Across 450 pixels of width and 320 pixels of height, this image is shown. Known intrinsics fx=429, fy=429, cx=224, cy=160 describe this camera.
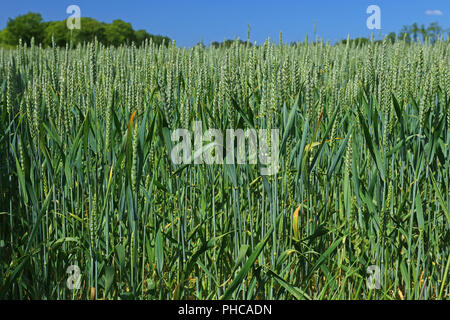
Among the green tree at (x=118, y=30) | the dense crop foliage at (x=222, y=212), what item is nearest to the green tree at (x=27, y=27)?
the green tree at (x=118, y=30)

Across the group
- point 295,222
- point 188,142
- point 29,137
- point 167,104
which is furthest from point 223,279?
point 29,137

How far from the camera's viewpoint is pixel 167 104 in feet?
3.72

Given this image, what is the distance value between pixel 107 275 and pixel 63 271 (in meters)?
0.29

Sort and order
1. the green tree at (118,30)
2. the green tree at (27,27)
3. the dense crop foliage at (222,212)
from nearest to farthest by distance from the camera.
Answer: the dense crop foliage at (222,212) → the green tree at (118,30) → the green tree at (27,27)

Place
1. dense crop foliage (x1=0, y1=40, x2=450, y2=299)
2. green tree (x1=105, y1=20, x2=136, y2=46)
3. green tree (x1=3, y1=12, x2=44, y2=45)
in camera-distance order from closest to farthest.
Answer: dense crop foliage (x1=0, y1=40, x2=450, y2=299) < green tree (x1=105, y1=20, x2=136, y2=46) < green tree (x1=3, y1=12, x2=44, y2=45)

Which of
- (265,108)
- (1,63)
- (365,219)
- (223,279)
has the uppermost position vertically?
(1,63)

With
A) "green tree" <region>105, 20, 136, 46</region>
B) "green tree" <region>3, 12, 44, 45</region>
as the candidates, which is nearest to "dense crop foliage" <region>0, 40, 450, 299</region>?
"green tree" <region>105, 20, 136, 46</region>

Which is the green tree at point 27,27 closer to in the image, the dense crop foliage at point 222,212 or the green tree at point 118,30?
the green tree at point 118,30

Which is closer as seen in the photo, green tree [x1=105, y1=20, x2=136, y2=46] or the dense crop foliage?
the dense crop foliage

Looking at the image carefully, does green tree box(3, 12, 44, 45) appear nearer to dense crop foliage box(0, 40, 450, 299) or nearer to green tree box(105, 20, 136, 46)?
green tree box(105, 20, 136, 46)

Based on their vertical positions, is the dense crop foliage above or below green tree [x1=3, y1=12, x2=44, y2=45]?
below

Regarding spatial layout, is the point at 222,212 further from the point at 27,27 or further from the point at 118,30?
the point at 27,27

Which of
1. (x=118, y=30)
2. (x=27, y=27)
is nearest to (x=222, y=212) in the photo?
(x=118, y=30)
